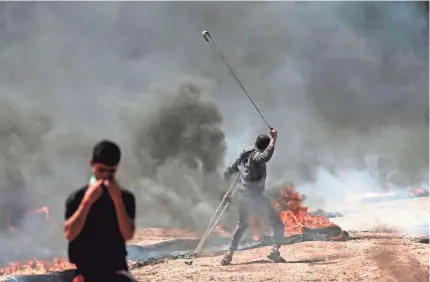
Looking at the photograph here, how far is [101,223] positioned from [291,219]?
657 cm

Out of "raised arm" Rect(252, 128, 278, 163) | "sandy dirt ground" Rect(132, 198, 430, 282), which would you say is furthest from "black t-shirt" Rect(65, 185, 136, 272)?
"raised arm" Rect(252, 128, 278, 163)

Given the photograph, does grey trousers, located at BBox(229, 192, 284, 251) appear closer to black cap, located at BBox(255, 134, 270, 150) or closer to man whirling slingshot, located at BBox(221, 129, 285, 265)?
man whirling slingshot, located at BBox(221, 129, 285, 265)

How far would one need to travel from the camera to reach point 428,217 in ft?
35.3

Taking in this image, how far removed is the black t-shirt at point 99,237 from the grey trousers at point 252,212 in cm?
413

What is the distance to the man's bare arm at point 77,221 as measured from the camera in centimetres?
256

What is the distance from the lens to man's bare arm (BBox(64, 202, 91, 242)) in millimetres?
2561

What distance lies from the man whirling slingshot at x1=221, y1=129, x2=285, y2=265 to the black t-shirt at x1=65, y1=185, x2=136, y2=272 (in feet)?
13.2

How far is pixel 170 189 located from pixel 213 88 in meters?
2.58

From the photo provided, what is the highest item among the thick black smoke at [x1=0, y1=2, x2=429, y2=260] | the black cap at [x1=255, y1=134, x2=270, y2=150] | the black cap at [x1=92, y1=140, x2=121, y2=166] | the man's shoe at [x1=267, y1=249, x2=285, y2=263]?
the thick black smoke at [x1=0, y1=2, x2=429, y2=260]

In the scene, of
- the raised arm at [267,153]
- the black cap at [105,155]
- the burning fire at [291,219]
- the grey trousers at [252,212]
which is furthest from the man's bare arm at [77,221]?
the burning fire at [291,219]

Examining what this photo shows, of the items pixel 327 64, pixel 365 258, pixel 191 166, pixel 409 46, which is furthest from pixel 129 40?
pixel 365 258

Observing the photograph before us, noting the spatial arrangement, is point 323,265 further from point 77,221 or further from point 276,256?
point 77,221

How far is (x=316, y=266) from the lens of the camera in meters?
6.21

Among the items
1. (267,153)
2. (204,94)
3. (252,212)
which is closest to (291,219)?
(252,212)
